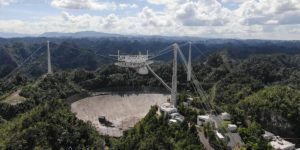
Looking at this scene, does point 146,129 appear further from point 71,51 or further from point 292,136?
point 71,51

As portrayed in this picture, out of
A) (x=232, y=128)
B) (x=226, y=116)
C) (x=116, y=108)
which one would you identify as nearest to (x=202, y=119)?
(x=226, y=116)

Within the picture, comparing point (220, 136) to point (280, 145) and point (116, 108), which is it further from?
point (116, 108)

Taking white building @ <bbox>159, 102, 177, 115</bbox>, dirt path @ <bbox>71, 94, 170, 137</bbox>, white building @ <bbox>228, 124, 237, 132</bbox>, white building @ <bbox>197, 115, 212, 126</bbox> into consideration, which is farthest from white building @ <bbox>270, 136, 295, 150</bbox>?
dirt path @ <bbox>71, 94, 170, 137</bbox>

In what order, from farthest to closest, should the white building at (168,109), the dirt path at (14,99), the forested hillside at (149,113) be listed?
the dirt path at (14,99) < the white building at (168,109) < the forested hillside at (149,113)

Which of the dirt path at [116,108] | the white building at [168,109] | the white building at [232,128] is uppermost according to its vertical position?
the white building at [168,109]

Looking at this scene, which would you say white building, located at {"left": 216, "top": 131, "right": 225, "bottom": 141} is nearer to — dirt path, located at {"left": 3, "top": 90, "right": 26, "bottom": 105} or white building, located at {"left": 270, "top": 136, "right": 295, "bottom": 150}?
white building, located at {"left": 270, "top": 136, "right": 295, "bottom": 150}

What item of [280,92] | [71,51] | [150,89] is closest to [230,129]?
[280,92]

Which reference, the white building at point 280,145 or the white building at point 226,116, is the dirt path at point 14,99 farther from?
the white building at point 280,145

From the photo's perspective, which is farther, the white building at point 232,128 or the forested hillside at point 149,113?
the white building at point 232,128

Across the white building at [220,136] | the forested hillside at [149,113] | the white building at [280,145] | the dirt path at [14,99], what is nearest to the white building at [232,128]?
the forested hillside at [149,113]
